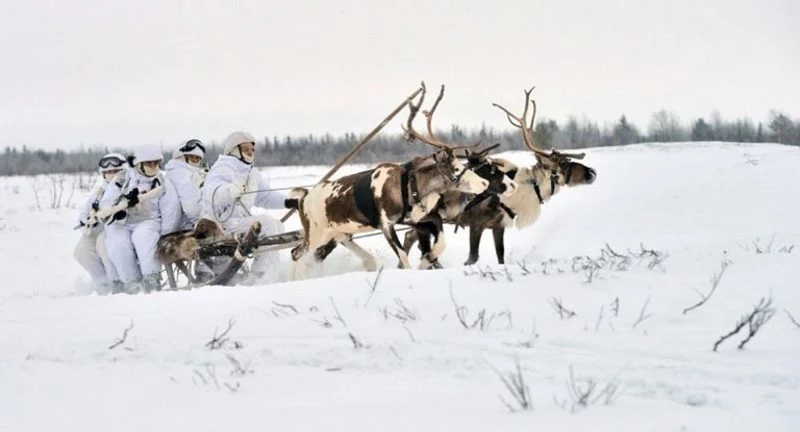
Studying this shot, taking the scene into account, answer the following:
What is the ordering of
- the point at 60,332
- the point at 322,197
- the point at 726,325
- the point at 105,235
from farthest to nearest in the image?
the point at 105,235, the point at 322,197, the point at 60,332, the point at 726,325

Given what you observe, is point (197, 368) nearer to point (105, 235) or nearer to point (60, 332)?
point (60, 332)

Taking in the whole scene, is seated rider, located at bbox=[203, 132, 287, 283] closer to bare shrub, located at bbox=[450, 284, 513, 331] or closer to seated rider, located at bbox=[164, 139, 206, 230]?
seated rider, located at bbox=[164, 139, 206, 230]

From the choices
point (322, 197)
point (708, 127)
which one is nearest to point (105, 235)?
point (322, 197)

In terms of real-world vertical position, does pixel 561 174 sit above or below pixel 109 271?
above

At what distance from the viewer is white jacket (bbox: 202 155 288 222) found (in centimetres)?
1036

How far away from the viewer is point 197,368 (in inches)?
178

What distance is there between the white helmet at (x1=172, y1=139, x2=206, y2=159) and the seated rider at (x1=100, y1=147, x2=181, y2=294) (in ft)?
1.18

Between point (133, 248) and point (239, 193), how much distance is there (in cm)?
133

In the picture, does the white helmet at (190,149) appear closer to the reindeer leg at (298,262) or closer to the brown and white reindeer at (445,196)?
the reindeer leg at (298,262)

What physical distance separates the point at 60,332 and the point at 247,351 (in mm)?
1645

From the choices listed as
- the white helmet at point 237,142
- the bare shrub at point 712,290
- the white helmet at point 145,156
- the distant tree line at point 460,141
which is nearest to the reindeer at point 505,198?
the white helmet at point 237,142

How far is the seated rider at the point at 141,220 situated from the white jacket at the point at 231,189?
51 cm

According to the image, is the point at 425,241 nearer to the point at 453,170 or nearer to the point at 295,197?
the point at 453,170

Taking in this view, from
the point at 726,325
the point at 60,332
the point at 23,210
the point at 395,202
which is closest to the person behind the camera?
the point at 726,325
